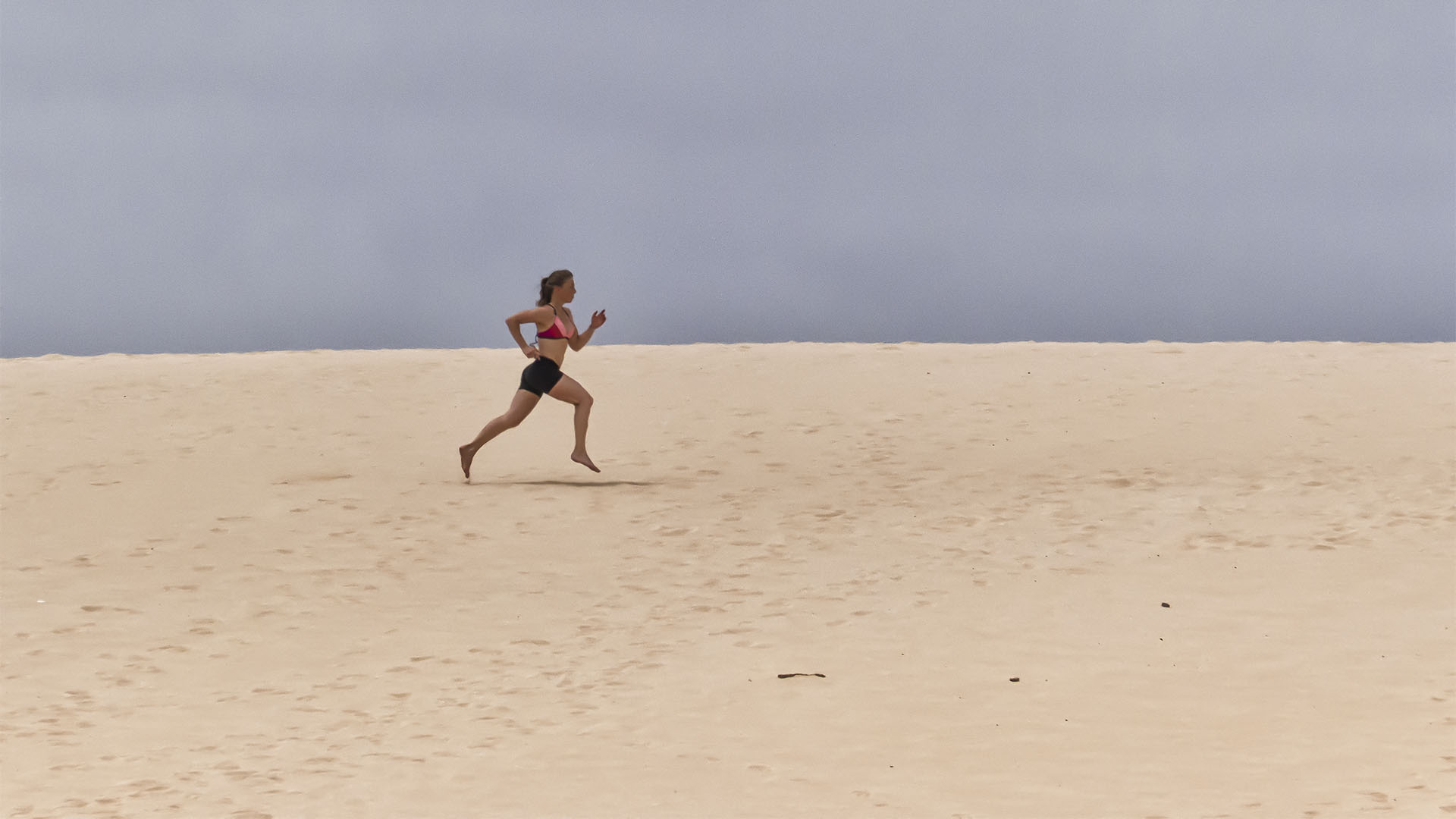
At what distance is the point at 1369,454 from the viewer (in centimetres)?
1209

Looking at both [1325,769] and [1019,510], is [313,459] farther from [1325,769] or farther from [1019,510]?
[1325,769]

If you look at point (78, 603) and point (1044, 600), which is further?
point (78, 603)

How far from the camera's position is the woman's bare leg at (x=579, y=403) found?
11.7 m

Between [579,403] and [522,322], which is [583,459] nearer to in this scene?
[579,403]

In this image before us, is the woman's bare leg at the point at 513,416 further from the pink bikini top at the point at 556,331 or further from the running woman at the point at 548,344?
the pink bikini top at the point at 556,331

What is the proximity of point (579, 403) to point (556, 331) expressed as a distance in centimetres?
78

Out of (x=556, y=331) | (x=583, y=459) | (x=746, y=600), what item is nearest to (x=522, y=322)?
(x=556, y=331)

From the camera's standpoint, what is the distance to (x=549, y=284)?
11461mm

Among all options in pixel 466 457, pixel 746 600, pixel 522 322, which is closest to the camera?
pixel 746 600

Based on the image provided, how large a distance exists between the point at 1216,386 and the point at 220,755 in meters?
12.5

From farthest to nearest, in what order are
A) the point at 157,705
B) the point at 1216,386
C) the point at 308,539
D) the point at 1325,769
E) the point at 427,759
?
1. the point at 1216,386
2. the point at 308,539
3. the point at 157,705
4. the point at 427,759
5. the point at 1325,769

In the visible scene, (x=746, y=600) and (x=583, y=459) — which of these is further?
(x=583, y=459)

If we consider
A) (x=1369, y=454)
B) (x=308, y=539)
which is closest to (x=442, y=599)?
(x=308, y=539)

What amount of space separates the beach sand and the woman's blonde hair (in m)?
1.68
